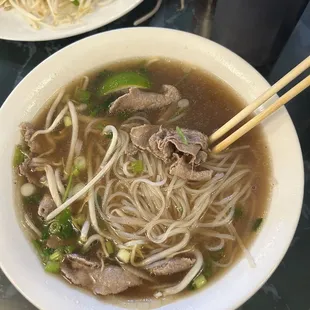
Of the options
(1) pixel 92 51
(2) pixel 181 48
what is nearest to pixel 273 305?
(2) pixel 181 48

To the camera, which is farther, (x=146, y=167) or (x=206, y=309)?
(x=146, y=167)

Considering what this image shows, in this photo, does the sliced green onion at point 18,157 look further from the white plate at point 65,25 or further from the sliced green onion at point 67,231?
the white plate at point 65,25

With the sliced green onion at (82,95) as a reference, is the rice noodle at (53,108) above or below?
below

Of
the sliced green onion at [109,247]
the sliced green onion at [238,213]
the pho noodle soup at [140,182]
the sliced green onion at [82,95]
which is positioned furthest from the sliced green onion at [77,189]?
the sliced green onion at [238,213]

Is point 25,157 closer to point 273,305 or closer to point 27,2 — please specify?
point 27,2

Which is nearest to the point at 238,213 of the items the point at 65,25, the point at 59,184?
the point at 59,184

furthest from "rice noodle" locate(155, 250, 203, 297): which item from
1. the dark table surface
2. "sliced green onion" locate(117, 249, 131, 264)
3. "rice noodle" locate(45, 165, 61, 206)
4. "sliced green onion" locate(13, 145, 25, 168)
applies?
"sliced green onion" locate(13, 145, 25, 168)
